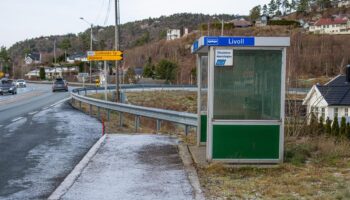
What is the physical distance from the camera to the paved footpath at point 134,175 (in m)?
6.88

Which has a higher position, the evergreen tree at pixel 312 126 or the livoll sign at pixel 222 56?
the livoll sign at pixel 222 56

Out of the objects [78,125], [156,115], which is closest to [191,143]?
[156,115]

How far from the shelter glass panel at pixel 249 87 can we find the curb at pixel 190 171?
1043mm

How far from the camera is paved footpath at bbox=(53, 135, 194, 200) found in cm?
688

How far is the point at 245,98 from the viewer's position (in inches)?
354

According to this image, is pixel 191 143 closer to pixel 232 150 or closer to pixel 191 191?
pixel 232 150

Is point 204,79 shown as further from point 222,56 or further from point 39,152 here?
point 39,152

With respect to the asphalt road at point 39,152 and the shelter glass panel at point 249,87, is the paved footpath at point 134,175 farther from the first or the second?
the shelter glass panel at point 249,87

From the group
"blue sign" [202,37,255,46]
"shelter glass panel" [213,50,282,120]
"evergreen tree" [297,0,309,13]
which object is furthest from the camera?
"evergreen tree" [297,0,309,13]

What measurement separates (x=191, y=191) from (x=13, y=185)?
113 inches

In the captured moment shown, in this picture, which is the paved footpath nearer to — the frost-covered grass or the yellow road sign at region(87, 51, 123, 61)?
the frost-covered grass

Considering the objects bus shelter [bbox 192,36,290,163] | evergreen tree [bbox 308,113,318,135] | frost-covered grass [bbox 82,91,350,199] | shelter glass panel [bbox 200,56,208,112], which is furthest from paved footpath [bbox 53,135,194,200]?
evergreen tree [bbox 308,113,318,135]

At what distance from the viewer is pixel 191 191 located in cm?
700

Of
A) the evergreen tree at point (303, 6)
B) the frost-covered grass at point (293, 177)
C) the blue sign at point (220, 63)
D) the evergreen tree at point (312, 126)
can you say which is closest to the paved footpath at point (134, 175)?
the frost-covered grass at point (293, 177)
